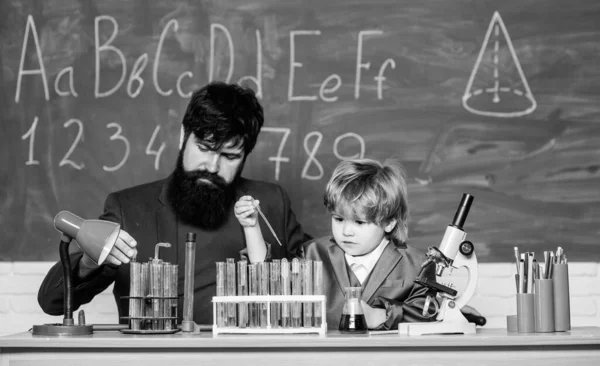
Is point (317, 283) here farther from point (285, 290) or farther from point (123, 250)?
point (123, 250)

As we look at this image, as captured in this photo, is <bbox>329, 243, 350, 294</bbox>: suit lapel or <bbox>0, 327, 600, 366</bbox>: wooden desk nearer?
<bbox>0, 327, 600, 366</bbox>: wooden desk

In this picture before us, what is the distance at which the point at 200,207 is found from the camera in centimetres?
254

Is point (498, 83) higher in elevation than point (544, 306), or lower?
higher

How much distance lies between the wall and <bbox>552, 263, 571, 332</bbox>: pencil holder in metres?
0.97

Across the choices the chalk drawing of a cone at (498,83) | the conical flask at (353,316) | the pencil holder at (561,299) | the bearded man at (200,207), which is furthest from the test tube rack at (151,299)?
the chalk drawing of a cone at (498,83)

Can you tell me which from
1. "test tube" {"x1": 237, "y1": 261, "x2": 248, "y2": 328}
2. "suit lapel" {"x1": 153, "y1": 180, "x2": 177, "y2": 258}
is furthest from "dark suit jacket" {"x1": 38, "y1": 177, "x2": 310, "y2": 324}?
"test tube" {"x1": 237, "y1": 261, "x2": 248, "y2": 328}

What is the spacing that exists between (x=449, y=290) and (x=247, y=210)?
0.57 meters

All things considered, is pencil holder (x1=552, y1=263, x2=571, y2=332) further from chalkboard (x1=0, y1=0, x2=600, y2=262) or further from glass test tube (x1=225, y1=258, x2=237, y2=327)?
chalkboard (x1=0, y1=0, x2=600, y2=262)

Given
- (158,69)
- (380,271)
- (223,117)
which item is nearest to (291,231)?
(223,117)

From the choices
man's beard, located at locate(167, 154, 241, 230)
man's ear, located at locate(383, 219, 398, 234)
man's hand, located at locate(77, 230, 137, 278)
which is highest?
man's beard, located at locate(167, 154, 241, 230)

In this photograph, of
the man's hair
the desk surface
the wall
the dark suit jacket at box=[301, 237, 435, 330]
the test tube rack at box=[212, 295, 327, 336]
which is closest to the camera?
the desk surface

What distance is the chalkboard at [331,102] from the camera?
9.66 ft

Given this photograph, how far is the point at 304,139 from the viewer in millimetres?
2979

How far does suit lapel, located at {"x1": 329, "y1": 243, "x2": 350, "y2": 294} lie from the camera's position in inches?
86.0
